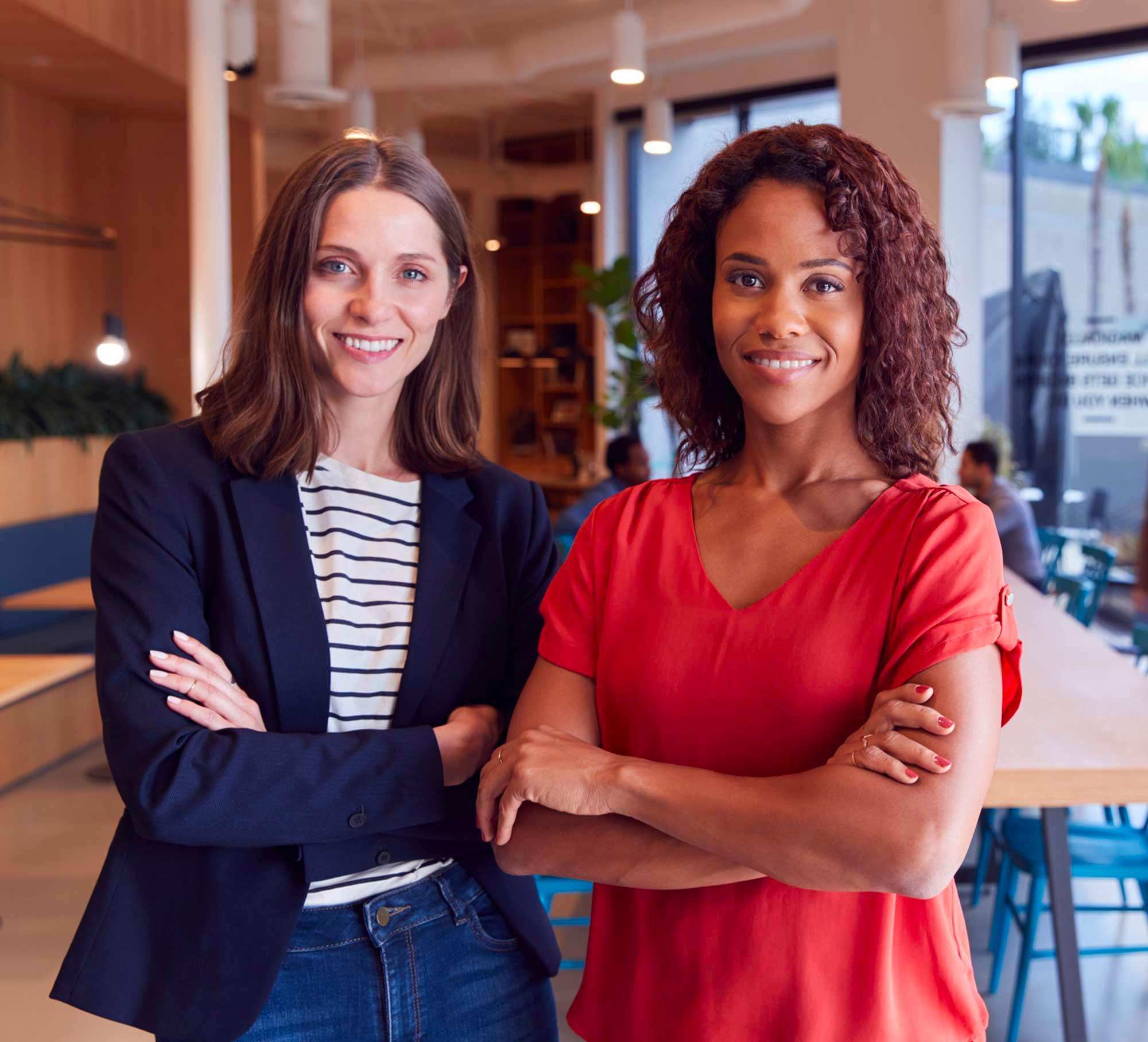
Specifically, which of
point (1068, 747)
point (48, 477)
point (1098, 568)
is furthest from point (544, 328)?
point (1068, 747)

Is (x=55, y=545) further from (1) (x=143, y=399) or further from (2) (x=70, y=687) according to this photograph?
(1) (x=143, y=399)

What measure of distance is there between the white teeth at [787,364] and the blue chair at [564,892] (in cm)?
161

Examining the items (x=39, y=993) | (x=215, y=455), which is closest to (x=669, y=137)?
(x=39, y=993)

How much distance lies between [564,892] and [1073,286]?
6295 millimetres

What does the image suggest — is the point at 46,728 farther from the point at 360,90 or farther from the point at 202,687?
the point at 360,90

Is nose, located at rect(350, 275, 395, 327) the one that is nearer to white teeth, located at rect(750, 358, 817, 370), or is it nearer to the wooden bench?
white teeth, located at rect(750, 358, 817, 370)

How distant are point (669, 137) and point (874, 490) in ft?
24.4

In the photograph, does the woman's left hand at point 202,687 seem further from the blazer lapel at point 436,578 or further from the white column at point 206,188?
the white column at point 206,188

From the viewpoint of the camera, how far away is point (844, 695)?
1.27 meters

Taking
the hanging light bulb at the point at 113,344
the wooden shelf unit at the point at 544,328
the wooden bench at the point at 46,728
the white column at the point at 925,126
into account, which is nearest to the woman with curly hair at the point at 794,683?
the wooden bench at the point at 46,728

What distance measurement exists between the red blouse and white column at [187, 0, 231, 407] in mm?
4298

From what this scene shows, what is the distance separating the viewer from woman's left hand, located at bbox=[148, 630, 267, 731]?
1418 millimetres

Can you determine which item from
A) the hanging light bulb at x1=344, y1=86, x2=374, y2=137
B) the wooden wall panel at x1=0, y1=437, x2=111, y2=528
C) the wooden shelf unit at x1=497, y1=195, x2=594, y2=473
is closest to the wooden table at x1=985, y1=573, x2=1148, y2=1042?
the wooden wall panel at x1=0, y1=437, x2=111, y2=528

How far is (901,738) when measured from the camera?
3.82ft
